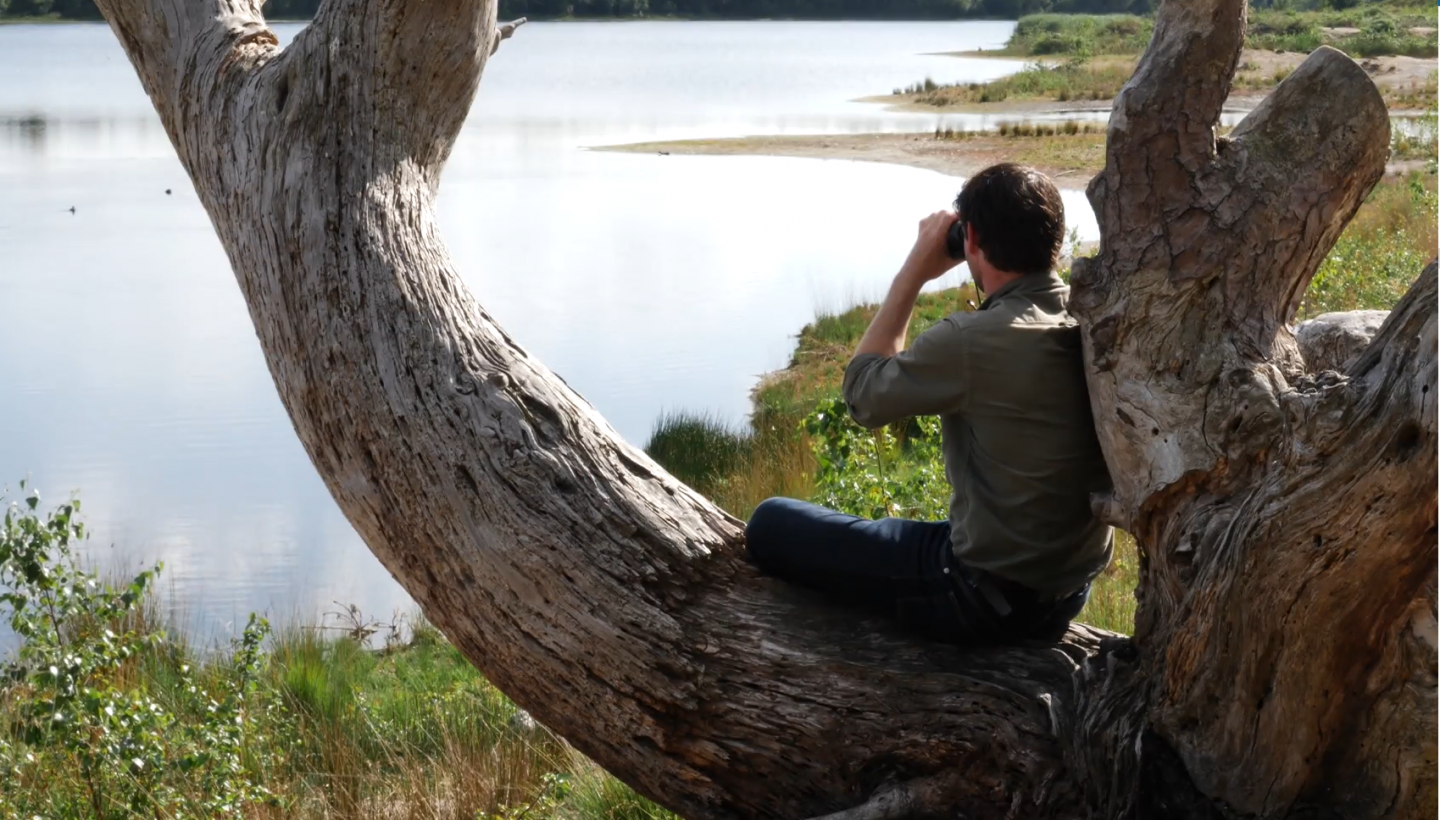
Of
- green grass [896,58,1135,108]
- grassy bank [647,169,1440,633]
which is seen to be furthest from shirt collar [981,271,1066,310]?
green grass [896,58,1135,108]

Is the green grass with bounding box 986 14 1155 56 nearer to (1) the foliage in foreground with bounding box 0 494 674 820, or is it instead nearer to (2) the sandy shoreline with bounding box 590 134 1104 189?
(2) the sandy shoreline with bounding box 590 134 1104 189

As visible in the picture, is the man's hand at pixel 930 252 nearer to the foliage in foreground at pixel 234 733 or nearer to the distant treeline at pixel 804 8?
the foliage in foreground at pixel 234 733

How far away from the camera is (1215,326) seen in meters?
2.64

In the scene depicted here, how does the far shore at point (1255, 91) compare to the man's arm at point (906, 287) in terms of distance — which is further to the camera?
the far shore at point (1255, 91)

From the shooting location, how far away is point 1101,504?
275cm

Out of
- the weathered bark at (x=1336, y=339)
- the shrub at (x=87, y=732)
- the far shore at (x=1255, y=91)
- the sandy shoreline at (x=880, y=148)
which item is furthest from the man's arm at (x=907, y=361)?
the far shore at (x=1255, y=91)

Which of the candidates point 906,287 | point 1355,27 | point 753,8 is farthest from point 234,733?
point 753,8

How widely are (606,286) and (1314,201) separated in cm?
1396

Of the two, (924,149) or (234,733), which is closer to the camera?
(234,733)

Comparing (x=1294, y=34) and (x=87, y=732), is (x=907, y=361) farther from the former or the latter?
(x=1294, y=34)

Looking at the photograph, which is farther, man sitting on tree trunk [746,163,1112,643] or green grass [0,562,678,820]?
green grass [0,562,678,820]

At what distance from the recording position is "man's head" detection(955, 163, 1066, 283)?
280cm

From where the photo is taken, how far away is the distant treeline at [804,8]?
7612 centimetres

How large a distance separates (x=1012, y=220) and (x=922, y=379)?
372mm
